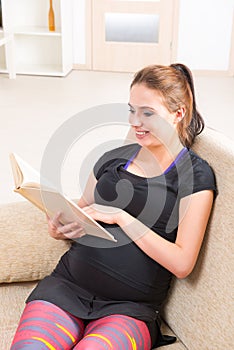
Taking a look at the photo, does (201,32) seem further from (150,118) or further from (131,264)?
(131,264)

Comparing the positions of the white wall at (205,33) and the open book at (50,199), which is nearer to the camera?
the open book at (50,199)

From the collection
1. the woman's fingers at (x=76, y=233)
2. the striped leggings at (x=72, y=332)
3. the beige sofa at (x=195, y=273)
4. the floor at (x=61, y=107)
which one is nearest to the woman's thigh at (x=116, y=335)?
the striped leggings at (x=72, y=332)

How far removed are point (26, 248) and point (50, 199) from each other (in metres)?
0.37

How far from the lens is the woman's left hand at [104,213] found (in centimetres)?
143

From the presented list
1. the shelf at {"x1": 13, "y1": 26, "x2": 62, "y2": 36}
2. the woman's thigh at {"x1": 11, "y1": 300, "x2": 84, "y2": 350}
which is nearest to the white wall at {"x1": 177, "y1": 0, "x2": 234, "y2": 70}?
the shelf at {"x1": 13, "y1": 26, "x2": 62, "y2": 36}

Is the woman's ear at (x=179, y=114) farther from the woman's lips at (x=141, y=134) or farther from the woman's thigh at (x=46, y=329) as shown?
the woman's thigh at (x=46, y=329)

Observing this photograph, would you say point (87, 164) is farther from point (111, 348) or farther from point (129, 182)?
point (111, 348)

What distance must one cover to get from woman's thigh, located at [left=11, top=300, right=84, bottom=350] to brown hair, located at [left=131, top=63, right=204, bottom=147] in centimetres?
53

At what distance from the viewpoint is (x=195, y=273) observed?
1.41 m

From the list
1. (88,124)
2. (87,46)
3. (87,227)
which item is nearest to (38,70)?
(87,46)

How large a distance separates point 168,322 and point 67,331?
0.29 metres

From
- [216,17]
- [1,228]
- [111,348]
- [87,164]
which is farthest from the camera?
[216,17]

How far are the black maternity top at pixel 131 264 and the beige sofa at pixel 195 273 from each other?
0.16ft

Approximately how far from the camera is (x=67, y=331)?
132 centimetres
